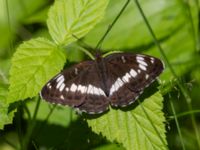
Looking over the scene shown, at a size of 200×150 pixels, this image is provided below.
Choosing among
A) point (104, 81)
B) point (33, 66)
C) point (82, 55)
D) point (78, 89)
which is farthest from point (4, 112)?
point (82, 55)

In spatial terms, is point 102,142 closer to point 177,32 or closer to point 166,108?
point 166,108

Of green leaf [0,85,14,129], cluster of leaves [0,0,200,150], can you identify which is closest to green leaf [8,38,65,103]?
cluster of leaves [0,0,200,150]

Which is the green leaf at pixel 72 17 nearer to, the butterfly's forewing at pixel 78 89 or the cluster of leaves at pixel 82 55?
the cluster of leaves at pixel 82 55

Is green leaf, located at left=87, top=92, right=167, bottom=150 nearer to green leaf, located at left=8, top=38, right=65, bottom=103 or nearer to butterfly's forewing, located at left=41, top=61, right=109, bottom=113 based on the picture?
butterfly's forewing, located at left=41, top=61, right=109, bottom=113

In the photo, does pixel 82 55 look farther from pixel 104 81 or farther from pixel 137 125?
pixel 137 125

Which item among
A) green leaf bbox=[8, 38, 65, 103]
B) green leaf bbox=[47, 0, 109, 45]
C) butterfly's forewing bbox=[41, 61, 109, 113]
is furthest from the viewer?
green leaf bbox=[47, 0, 109, 45]
